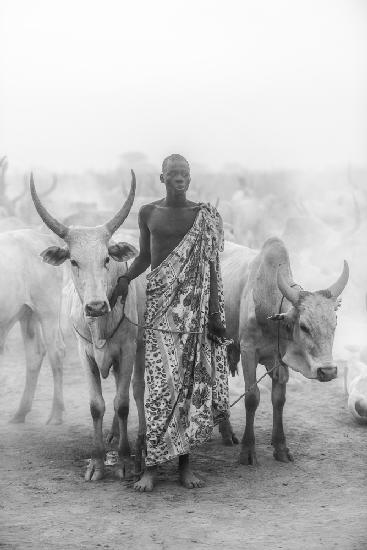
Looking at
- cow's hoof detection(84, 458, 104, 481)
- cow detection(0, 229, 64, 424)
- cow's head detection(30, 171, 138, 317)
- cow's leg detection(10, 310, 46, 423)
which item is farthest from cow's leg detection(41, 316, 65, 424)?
cow's head detection(30, 171, 138, 317)

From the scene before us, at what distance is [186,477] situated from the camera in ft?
14.8

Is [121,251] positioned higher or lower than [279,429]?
higher

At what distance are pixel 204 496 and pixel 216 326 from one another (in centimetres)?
100

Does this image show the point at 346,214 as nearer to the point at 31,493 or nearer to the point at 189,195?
the point at 189,195

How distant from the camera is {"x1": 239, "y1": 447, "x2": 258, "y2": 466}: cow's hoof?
5.02 m

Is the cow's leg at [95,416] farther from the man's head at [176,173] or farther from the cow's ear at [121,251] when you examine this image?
the man's head at [176,173]

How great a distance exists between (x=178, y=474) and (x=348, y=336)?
17.2 ft

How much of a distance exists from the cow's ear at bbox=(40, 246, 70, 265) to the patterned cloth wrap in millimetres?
558

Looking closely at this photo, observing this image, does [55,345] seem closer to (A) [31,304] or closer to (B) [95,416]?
(A) [31,304]

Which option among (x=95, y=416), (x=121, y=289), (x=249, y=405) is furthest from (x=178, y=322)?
(x=249, y=405)

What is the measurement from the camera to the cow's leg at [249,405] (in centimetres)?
502

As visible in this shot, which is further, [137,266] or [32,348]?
[32,348]

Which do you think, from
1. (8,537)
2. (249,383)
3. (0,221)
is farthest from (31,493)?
(0,221)

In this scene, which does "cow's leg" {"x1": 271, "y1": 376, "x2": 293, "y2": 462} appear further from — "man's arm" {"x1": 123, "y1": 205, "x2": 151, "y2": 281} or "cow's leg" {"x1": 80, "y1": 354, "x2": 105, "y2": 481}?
"man's arm" {"x1": 123, "y1": 205, "x2": 151, "y2": 281}
